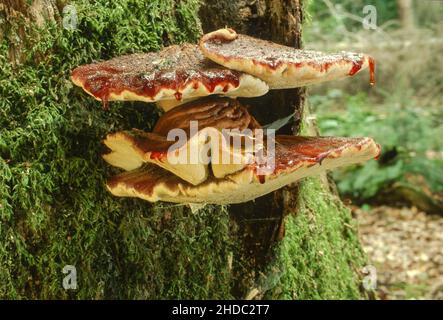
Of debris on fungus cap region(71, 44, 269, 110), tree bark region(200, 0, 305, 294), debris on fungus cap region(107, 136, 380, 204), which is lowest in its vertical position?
debris on fungus cap region(107, 136, 380, 204)

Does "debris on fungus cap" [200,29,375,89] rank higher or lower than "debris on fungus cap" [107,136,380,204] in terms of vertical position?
higher

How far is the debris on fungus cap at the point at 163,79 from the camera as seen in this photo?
1535 millimetres

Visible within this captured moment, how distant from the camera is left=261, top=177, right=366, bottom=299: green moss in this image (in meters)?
2.87

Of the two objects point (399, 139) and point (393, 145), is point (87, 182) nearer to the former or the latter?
point (393, 145)

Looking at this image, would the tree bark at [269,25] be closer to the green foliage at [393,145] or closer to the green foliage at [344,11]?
the green foliage at [393,145]

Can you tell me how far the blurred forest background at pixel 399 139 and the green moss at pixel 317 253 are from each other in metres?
0.24

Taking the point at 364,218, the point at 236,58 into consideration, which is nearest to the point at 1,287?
the point at 236,58

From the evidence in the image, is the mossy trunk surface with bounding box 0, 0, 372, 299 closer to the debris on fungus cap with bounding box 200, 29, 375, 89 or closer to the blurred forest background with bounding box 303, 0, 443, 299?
the debris on fungus cap with bounding box 200, 29, 375, 89

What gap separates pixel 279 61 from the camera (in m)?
1.59

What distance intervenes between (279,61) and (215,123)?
0.30 m

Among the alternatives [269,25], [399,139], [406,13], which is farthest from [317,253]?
[406,13]

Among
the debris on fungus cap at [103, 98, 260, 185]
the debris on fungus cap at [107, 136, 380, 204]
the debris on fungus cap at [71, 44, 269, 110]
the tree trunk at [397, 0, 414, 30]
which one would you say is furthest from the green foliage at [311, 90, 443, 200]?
the debris on fungus cap at [71, 44, 269, 110]

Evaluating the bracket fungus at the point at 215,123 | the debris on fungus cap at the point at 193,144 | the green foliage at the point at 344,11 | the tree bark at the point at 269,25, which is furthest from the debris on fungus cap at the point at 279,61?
the green foliage at the point at 344,11

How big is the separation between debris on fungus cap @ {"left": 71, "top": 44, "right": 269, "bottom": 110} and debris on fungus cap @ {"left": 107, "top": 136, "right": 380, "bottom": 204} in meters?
0.25
